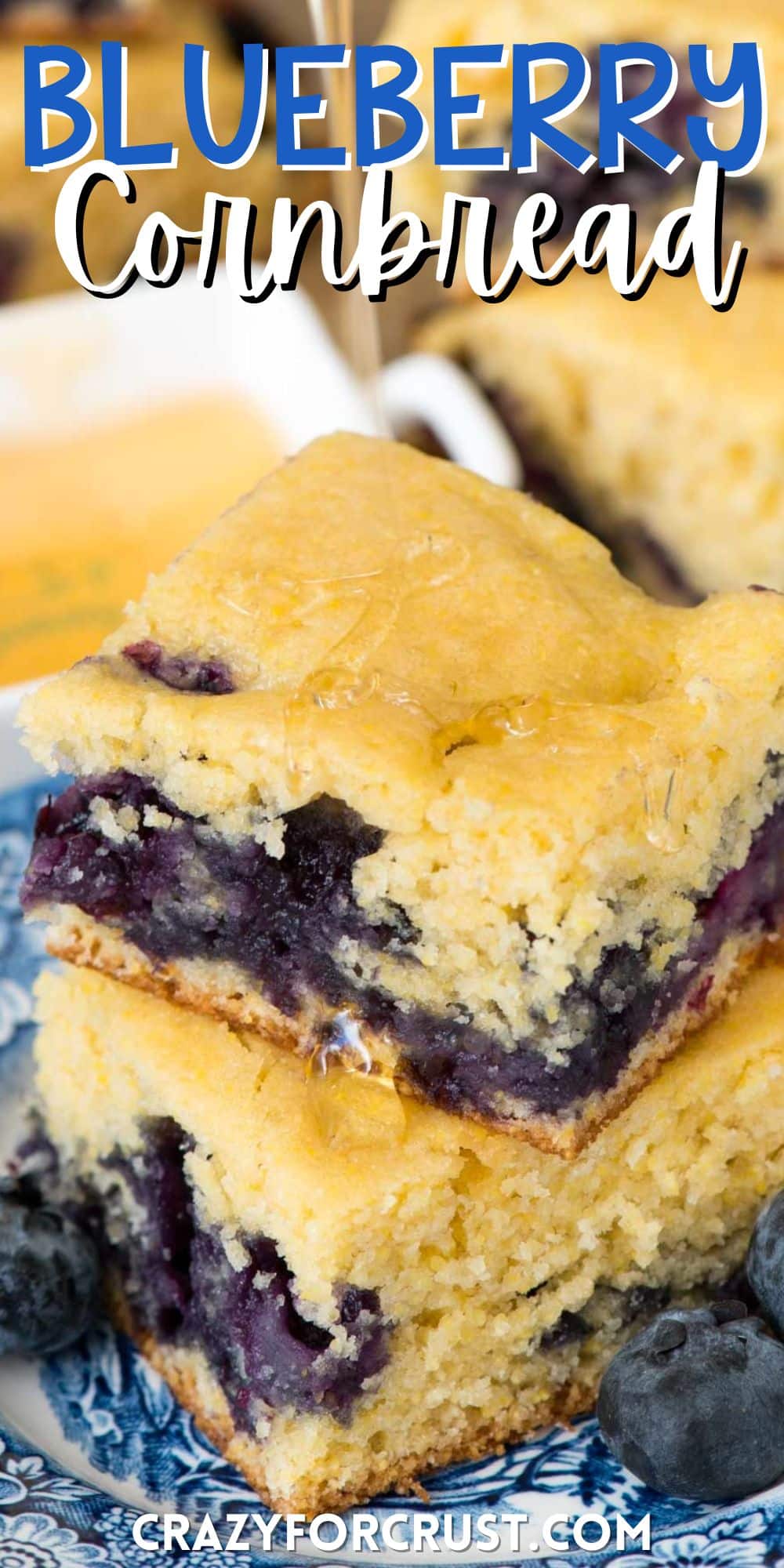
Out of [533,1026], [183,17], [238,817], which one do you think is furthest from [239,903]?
[183,17]

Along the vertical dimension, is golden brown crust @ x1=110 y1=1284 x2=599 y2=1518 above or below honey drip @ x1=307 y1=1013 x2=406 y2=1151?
below

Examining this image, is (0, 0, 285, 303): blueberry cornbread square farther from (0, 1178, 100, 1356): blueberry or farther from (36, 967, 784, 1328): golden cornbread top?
(0, 1178, 100, 1356): blueberry

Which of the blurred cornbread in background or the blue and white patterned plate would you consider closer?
the blue and white patterned plate

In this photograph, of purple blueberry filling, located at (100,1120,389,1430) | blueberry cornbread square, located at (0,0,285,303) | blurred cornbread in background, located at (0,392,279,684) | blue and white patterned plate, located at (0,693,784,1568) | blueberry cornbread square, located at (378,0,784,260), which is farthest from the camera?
blueberry cornbread square, located at (0,0,285,303)

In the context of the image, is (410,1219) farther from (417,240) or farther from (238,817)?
(417,240)

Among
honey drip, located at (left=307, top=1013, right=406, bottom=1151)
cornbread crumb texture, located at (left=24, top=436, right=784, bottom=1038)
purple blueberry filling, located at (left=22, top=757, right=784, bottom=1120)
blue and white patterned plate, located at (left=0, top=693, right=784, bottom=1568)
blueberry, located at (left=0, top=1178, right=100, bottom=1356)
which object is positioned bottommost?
blue and white patterned plate, located at (left=0, top=693, right=784, bottom=1568)

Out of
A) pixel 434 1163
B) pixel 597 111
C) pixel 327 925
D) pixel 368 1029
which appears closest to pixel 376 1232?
pixel 434 1163

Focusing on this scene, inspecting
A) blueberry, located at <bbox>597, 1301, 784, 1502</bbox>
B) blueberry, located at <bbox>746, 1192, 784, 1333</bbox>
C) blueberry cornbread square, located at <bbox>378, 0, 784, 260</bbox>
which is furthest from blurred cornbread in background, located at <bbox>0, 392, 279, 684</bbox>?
blueberry, located at <bbox>597, 1301, 784, 1502</bbox>
